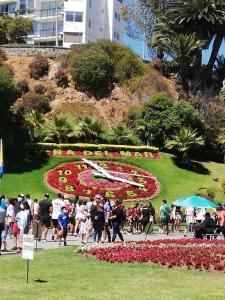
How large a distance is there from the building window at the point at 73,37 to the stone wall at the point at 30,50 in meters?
17.5

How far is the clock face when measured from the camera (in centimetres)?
4166

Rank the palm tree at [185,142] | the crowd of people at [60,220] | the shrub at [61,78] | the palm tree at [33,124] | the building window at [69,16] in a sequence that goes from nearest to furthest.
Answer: the crowd of people at [60,220] → the palm tree at [185,142] → the palm tree at [33,124] → the shrub at [61,78] → the building window at [69,16]

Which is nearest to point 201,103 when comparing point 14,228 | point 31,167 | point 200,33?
point 200,33

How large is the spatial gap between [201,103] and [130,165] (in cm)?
1414

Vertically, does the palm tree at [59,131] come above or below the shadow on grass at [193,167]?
above

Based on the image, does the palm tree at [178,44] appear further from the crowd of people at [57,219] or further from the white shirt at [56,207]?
the white shirt at [56,207]

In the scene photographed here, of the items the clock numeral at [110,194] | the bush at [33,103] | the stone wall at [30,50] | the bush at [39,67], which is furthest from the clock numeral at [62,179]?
the stone wall at [30,50]

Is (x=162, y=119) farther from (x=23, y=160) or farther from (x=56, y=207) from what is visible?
(x=56, y=207)

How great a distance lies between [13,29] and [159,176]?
39975 mm

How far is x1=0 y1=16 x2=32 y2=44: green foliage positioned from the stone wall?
9646 mm

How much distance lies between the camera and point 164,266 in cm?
1619

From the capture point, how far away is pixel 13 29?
77500 mm

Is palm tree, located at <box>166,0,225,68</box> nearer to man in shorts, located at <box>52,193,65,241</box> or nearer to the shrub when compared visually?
the shrub

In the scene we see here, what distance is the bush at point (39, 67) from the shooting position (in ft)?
207
